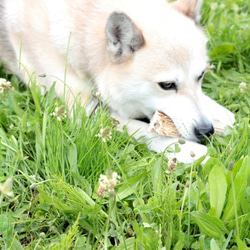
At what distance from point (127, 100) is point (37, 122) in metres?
0.60

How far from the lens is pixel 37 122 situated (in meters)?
2.00

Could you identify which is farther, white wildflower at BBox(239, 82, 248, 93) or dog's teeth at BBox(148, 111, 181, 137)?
white wildflower at BBox(239, 82, 248, 93)

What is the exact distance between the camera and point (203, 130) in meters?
2.16

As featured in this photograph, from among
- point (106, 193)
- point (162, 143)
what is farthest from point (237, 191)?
point (162, 143)

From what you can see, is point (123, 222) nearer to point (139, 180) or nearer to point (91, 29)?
point (139, 180)

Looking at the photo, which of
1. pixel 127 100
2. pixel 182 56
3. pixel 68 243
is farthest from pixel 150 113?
pixel 68 243

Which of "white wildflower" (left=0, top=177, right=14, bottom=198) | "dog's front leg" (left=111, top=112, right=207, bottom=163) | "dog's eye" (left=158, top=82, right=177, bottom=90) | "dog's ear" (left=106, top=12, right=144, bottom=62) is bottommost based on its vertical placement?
"dog's front leg" (left=111, top=112, right=207, bottom=163)

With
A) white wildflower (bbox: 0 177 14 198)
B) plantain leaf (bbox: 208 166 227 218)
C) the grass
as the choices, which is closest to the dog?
the grass

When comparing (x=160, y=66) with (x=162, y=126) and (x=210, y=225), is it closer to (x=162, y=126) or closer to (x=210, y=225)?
(x=162, y=126)

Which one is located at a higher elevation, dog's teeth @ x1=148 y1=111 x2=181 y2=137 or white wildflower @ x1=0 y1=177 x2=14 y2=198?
white wildflower @ x1=0 y1=177 x2=14 y2=198

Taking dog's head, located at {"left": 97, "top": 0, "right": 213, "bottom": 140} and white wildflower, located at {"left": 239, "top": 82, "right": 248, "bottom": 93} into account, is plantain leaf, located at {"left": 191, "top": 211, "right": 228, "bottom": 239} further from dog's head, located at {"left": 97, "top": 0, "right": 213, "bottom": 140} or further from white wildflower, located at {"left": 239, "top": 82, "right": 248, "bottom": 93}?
white wildflower, located at {"left": 239, "top": 82, "right": 248, "bottom": 93}

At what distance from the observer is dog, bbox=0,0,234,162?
83.7 inches

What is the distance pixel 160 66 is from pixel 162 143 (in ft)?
1.45

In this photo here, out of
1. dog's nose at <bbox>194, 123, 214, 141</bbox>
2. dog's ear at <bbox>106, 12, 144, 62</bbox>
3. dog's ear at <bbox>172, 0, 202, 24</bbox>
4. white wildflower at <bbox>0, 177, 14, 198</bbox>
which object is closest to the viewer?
white wildflower at <bbox>0, 177, 14, 198</bbox>
